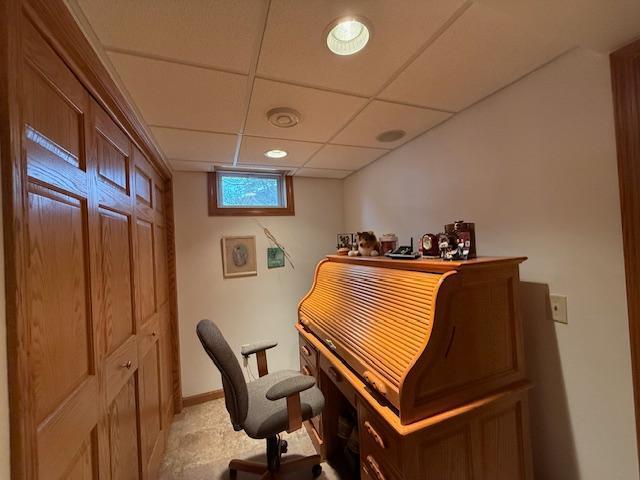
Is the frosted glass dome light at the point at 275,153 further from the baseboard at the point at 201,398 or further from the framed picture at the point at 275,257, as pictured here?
the baseboard at the point at 201,398

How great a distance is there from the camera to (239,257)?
272cm

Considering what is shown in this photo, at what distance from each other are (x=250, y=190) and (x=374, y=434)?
7.83 ft

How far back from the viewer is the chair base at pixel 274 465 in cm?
164

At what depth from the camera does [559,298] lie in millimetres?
1190

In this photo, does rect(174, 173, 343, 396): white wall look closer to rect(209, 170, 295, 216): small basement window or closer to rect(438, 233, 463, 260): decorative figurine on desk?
rect(209, 170, 295, 216): small basement window

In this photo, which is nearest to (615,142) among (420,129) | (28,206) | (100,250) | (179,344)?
(420,129)

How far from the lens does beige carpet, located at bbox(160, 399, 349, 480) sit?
179cm

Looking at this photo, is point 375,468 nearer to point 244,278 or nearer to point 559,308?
point 559,308

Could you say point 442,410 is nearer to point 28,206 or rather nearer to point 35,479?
point 35,479

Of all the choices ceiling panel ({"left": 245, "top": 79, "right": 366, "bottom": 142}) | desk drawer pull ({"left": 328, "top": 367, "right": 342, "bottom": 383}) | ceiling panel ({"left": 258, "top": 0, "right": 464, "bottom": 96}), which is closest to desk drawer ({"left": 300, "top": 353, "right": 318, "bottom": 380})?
desk drawer pull ({"left": 328, "top": 367, "right": 342, "bottom": 383})

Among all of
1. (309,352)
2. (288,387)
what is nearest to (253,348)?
(309,352)

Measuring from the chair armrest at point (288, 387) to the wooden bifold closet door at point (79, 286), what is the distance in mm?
670

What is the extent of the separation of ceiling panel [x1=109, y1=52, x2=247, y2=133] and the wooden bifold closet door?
0.18 metres

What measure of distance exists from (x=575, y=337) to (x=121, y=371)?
201 centimetres
